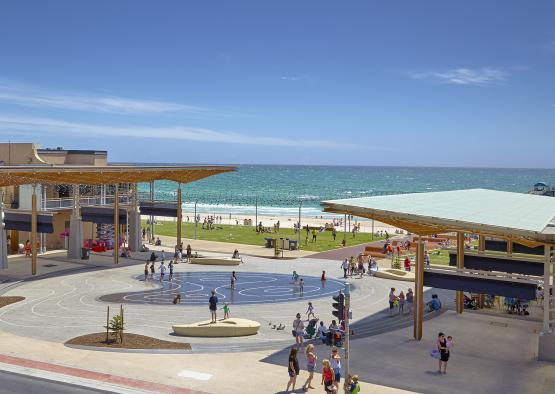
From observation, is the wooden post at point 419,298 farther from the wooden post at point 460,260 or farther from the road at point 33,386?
the road at point 33,386

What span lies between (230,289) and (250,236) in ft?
104

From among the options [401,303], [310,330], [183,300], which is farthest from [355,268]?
[310,330]

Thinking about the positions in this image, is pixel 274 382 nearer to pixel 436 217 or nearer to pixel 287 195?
pixel 436 217

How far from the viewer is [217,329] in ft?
85.2

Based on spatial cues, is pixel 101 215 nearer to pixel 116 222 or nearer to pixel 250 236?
pixel 116 222

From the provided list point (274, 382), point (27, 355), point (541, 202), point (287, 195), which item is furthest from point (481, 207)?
point (287, 195)

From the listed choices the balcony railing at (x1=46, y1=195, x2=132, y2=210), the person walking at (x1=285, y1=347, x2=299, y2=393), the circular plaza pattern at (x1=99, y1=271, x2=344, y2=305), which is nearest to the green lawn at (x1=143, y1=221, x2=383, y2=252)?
the balcony railing at (x1=46, y1=195, x2=132, y2=210)

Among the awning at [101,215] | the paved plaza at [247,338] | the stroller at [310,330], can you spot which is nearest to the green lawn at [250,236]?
the paved plaza at [247,338]

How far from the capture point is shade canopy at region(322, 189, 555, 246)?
21.6m

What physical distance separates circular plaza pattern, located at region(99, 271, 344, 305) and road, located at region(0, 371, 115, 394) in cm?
1290

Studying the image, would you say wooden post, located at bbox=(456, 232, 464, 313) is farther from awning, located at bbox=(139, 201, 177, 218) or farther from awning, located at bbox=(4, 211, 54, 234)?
awning, located at bbox=(139, 201, 177, 218)

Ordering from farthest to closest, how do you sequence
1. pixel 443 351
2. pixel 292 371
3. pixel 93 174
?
pixel 93 174
pixel 443 351
pixel 292 371

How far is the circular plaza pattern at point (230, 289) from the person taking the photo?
33.9 metres

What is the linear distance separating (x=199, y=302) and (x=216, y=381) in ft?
44.9
